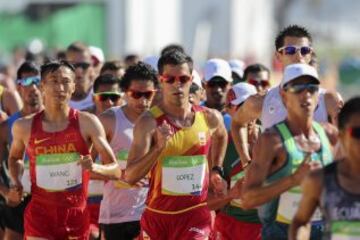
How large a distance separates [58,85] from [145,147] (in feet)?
3.41

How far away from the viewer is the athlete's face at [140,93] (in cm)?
1070

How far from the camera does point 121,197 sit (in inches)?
444

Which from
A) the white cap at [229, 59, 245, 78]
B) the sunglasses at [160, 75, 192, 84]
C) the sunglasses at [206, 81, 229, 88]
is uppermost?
the sunglasses at [160, 75, 192, 84]

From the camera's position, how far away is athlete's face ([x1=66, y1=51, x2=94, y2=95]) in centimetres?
1392

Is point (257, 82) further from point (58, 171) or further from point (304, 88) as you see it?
point (304, 88)

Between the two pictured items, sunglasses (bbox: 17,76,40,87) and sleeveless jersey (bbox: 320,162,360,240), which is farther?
sunglasses (bbox: 17,76,40,87)

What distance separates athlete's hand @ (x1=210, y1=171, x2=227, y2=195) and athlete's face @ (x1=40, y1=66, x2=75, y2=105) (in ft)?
4.27

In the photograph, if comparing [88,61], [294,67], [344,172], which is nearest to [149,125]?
[294,67]

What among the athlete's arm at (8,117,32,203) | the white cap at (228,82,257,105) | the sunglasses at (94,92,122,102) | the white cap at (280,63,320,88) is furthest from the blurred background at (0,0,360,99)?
the white cap at (280,63,320,88)

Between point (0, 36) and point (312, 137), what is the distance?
113 feet

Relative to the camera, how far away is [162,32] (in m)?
55.6

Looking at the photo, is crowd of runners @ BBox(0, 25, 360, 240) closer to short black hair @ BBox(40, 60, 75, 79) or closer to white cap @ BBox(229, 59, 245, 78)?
short black hair @ BBox(40, 60, 75, 79)

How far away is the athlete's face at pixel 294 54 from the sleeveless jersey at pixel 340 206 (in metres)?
2.85

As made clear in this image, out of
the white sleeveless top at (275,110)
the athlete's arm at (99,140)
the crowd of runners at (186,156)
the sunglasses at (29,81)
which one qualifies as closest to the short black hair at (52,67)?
the crowd of runners at (186,156)
